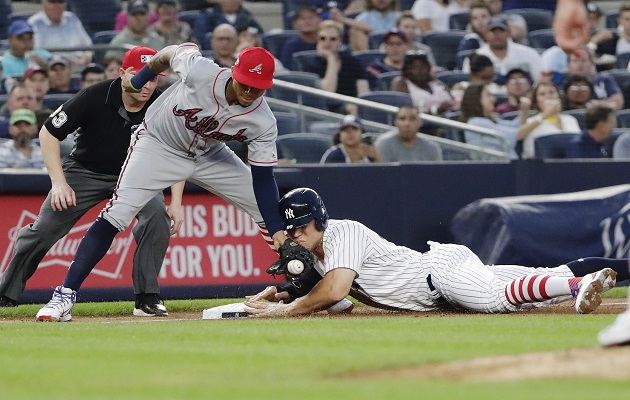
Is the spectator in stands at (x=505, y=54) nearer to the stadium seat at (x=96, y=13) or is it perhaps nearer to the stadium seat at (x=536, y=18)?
the stadium seat at (x=536, y=18)

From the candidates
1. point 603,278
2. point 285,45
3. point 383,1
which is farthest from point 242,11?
point 603,278

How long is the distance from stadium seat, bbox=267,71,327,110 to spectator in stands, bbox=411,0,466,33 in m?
3.01

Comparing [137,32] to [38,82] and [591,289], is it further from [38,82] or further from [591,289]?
[591,289]

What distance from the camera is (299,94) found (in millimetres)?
11898

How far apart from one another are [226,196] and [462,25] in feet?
27.6

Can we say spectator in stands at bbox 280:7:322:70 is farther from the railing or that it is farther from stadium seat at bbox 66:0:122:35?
stadium seat at bbox 66:0:122:35

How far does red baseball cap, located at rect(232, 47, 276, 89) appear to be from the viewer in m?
6.71

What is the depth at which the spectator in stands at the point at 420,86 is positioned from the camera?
12625 millimetres

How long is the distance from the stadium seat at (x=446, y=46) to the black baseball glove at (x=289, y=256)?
786 centimetres

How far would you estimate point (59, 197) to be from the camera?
748cm

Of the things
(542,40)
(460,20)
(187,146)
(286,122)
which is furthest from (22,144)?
(542,40)

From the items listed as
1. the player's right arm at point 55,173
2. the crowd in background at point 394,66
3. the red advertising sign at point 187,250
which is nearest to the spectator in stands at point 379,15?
the crowd in background at point 394,66

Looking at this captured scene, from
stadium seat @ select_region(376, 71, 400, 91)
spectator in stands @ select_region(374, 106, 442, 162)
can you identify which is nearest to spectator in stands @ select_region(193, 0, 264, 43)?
stadium seat @ select_region(376, 71, 400, 91)

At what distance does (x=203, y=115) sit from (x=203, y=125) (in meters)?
0.09
